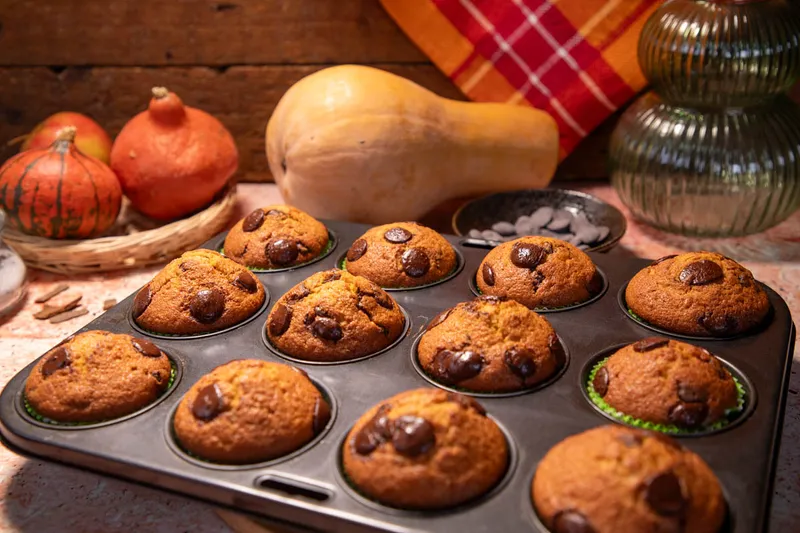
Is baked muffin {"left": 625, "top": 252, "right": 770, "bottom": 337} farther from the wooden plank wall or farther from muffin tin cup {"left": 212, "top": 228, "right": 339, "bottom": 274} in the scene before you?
the wooden plank wall

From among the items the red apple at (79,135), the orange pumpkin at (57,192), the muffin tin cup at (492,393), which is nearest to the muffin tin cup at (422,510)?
the muffin tin cup at (492,393)

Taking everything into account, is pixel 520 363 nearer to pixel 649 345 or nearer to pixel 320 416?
pixel 649 345

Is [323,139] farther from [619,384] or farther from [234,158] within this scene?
[619,384]

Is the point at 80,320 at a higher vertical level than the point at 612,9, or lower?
lower

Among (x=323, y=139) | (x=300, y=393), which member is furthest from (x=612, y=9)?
(x=300, y=393)

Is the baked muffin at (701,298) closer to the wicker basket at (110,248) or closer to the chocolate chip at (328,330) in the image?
the chocolate chip at (328,330)
